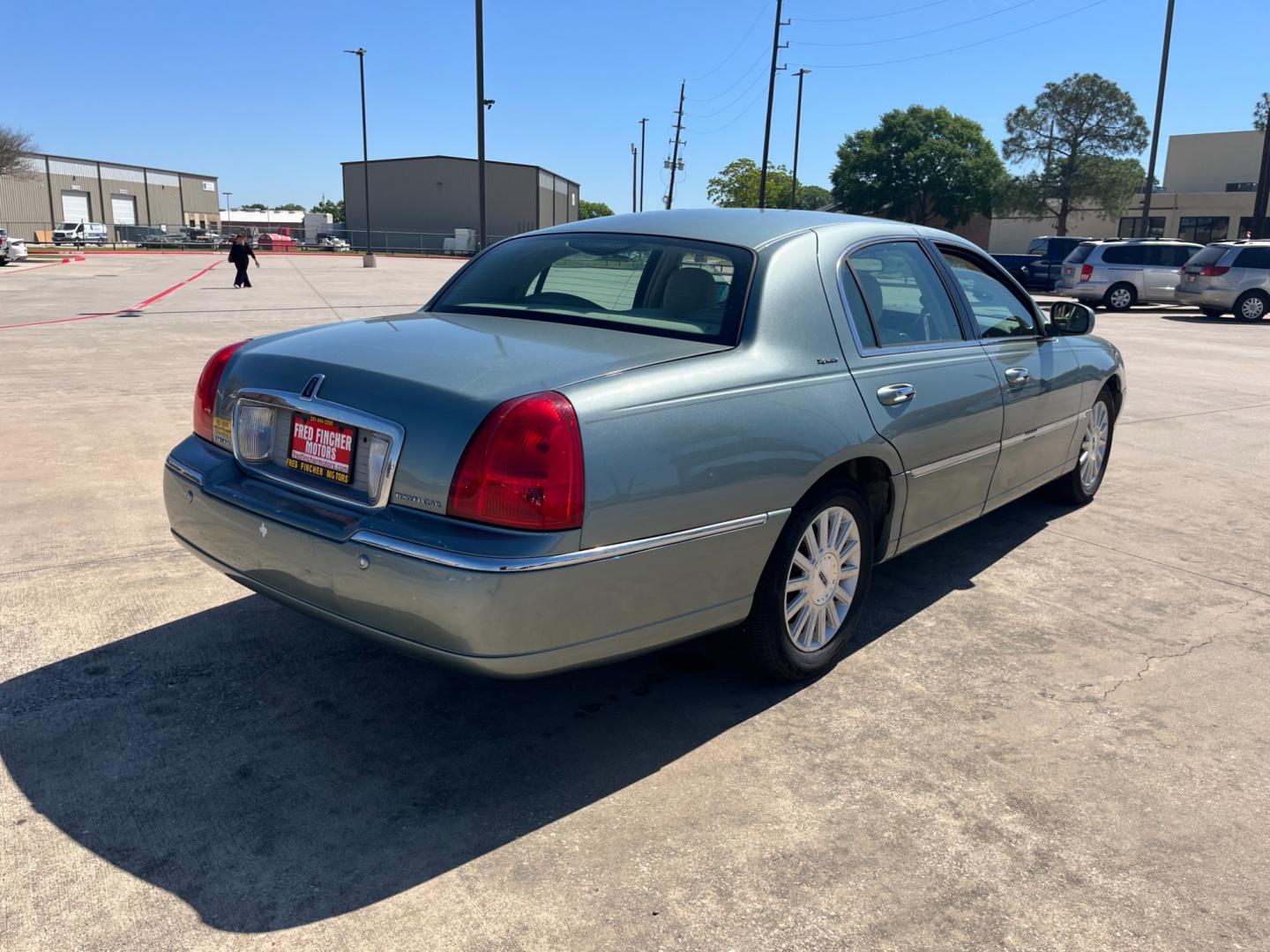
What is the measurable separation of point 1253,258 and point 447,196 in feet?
228

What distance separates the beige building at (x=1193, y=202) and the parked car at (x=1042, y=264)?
77.4 ft

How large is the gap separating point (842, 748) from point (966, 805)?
437mm

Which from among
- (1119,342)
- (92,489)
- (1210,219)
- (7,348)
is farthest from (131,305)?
(1210,219)

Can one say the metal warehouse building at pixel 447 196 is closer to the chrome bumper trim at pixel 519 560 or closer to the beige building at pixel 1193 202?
the beige building at pixel 1193 202

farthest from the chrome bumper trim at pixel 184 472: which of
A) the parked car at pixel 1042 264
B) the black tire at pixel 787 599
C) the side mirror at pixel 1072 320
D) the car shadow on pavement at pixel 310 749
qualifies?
the parked car at pixel 1042 264

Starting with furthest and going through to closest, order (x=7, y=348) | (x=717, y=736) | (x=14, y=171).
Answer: (x=14, y=171)
(x=7, y=348)
(x=717, y=736)

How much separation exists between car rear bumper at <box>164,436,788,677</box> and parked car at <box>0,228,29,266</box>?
Answer: 4133 cm

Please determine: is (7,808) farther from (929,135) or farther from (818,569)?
(929,135)

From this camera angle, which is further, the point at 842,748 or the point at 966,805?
the point at 842,748

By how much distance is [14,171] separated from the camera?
58.9 metres

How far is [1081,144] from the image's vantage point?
5497 cm

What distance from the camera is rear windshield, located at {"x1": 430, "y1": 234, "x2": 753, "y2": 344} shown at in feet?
11.4

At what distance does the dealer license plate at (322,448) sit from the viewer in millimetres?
2941

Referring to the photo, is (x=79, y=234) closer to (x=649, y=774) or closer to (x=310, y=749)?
(x=310, y=749)
